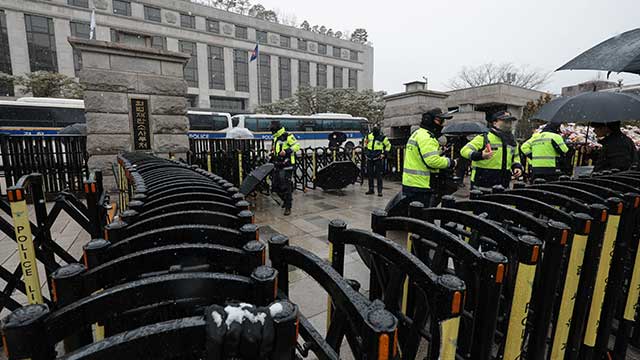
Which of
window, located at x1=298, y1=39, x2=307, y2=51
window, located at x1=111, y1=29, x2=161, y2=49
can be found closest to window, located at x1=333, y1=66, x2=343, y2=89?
window, located at x1=298, y1=39, x2=307, y2=51

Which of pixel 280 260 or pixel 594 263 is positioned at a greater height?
pixel 280 260

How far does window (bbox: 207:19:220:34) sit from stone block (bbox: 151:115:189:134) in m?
41.6

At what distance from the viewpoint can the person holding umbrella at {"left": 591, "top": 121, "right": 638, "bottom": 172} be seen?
14.4ft

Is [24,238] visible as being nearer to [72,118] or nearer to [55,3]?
[72,118]

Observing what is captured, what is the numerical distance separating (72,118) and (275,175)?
634 inches

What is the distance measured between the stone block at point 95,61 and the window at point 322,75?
4783 cm

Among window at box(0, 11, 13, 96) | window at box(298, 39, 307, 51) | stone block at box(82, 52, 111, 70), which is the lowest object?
stone block at box(82, 52, 111, 70)

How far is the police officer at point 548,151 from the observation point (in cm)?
582

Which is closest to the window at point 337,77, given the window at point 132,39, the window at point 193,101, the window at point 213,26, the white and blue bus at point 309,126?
the window at point 213,26

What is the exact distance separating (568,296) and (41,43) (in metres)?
45.4

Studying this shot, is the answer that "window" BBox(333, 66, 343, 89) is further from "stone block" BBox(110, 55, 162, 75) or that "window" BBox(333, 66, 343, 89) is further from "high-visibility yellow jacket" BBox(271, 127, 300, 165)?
"stone block" BBox(110, 55, 162, 75)

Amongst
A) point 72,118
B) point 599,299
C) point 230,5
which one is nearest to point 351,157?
point 599,299

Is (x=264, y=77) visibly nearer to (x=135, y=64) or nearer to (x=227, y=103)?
(x=227, y=103)

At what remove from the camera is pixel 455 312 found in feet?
3.39
